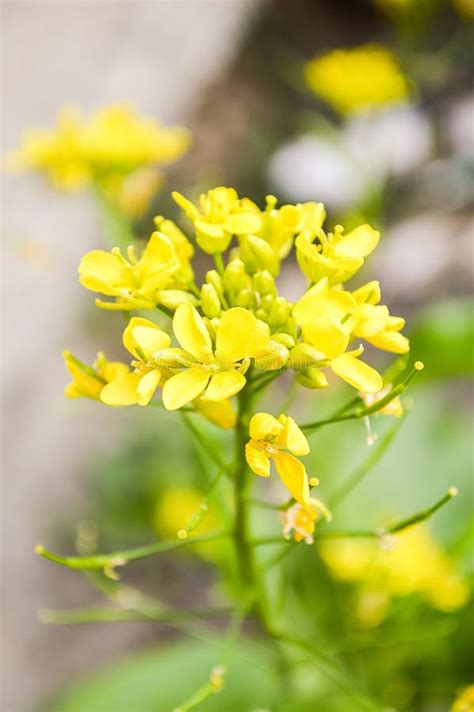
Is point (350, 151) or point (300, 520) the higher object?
point (300, 520)

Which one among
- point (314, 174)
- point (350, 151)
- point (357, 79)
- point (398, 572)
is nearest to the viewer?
point (398, 572)

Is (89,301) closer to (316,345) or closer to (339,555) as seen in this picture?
(339,555)

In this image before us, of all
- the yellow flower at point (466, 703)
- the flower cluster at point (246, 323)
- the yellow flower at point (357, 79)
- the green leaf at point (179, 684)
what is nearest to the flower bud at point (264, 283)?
the flower cluster at point (246, 323)

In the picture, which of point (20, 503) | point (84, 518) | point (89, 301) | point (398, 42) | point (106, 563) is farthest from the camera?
point (398, 42)

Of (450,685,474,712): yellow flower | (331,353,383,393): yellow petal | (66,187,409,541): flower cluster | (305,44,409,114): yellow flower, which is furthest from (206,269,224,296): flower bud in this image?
(305,44,409,114): yellow flower

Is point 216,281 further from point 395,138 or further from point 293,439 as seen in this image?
point 395,138

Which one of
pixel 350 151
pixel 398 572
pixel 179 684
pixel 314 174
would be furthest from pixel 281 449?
pixel 314 174

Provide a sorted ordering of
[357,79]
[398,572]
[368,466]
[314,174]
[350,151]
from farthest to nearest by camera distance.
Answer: [314,174] < [350,151] < [357,79] < [398,572] < [368,466]

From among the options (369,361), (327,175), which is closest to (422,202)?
(327,175)
